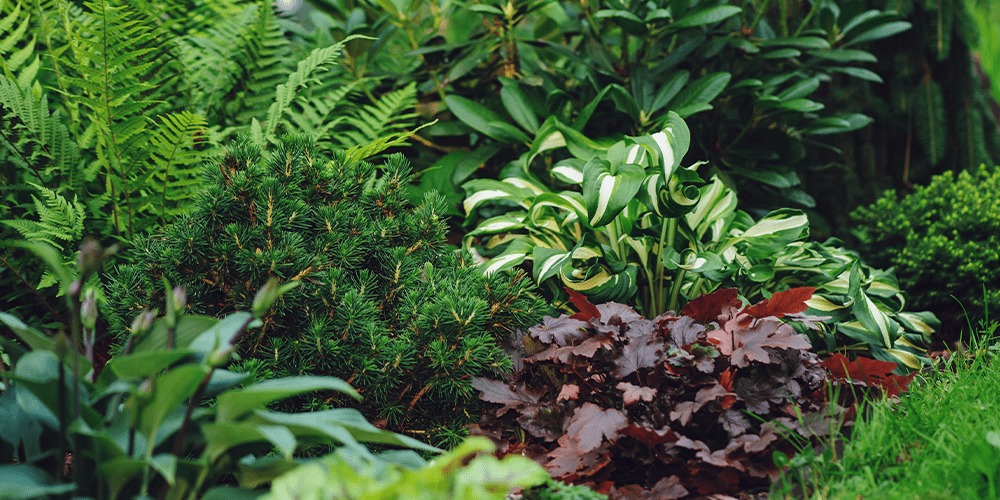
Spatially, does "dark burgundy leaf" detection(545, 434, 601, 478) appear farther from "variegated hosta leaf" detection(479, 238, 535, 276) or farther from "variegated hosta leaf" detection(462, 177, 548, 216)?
"variegated hosta leaf" detection(462, 177, 548, 216)

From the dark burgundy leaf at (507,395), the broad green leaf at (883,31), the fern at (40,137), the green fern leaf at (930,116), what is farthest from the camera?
the green fern leaf at (930,116)

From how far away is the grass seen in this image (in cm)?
121

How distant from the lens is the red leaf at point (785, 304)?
1831 millimetres

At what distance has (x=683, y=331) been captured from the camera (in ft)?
5.70

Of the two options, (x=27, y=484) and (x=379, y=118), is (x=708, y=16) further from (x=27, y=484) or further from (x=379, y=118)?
(x=27, y=484)

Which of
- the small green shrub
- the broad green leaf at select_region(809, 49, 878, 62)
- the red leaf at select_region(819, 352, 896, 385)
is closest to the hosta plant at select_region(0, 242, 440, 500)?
the red leaf at select_region(819, 352, 896, 385)

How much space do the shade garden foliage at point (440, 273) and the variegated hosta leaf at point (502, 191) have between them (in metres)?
0.03

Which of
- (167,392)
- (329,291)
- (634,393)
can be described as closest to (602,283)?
(634,393)

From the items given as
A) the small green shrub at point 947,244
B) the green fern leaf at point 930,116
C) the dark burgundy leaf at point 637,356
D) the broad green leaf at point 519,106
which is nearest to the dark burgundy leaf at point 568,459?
the dark burgundy leaf at point 637,356

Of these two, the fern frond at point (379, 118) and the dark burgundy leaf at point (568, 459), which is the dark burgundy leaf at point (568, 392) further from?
the fern frond at point (379, 118)

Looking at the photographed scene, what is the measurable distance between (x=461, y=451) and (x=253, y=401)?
16.7 inches

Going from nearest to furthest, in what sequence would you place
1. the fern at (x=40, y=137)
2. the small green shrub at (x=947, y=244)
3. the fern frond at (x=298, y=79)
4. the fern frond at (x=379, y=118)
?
the fern at (x=40, y=137) → the fern frond at (x=298, y=79) → the small green shrub at (x=947, y=244) → the fern frond at (x=379, y=118)

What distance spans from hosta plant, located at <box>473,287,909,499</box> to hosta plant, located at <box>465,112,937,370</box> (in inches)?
11.3

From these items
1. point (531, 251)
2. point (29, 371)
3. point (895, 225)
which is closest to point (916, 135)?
point (895, 225)
